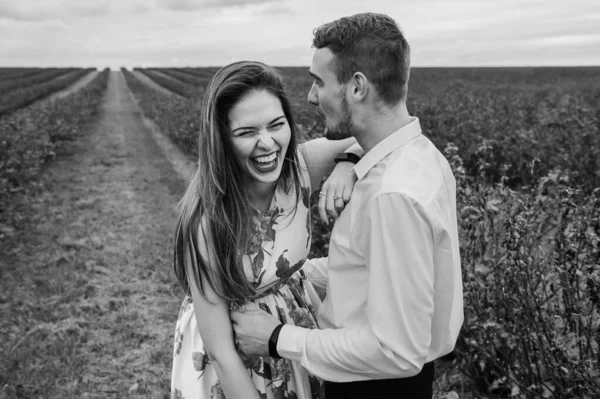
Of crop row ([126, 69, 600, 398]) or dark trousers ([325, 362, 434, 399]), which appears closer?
dark trousers ([325, 362, 434, 399])

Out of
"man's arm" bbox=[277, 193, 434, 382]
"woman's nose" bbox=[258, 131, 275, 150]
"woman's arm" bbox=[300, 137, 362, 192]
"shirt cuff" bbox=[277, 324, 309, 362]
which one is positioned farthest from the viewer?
"woman's arm" bbox=[300, 137, 362, 192]

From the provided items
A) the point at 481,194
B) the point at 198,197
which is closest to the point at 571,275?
the point at 481,194

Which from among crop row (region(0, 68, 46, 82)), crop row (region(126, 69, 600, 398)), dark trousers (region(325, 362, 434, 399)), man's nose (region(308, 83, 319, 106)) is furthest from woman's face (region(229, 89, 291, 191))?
crop row (region(0, 68, 46, 82))

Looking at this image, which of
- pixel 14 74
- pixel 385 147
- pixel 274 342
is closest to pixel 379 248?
pixel 385 147

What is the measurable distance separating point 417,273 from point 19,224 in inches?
278

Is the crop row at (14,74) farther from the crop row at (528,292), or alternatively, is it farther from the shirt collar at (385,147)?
the shirt collar at (385,147)

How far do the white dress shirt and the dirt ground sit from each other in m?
2.73

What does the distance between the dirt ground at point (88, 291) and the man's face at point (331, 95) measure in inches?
112

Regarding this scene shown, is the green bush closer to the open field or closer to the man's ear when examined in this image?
the open field

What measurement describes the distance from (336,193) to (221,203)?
369mm

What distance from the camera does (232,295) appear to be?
1653 mm

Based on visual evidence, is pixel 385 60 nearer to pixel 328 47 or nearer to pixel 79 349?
pixel 328 47

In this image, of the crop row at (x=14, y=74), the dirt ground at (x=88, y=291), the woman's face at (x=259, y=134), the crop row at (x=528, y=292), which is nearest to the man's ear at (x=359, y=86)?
the woman's face at (x=259, y=134)

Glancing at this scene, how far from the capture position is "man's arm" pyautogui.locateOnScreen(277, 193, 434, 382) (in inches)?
51.9
